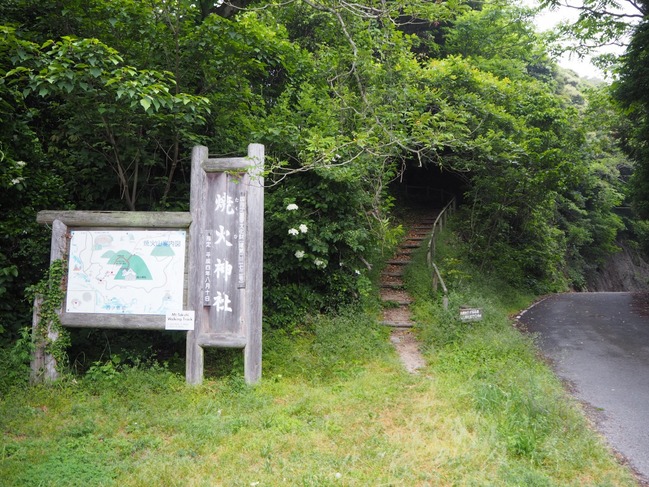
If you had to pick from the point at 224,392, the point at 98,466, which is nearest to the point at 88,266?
the point at 224,392

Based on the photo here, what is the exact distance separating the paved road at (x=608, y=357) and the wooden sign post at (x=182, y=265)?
466cm

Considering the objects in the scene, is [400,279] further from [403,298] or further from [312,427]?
[312,427]

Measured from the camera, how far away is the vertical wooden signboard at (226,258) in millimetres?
6266

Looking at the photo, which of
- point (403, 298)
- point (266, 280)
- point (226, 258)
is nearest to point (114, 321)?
point (226, 258)

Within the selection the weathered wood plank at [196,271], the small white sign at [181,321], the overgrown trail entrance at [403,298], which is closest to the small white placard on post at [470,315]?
the overgrown trail entrance at [403,298]

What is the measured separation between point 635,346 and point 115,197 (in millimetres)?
10564

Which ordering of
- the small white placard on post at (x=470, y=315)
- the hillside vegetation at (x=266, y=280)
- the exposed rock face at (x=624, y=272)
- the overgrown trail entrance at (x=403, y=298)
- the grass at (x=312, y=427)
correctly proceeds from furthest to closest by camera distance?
the exposed rock face at (x=624, y=272)
the overgrown trail entrance at (x=403, y=298)
the small white placard on post at (x=470, y=315)
the hillside vegetation at (x=266, y=280)
the grass at (x=312, y=427)

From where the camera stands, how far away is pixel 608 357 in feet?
28.7

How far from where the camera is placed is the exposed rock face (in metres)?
29.3

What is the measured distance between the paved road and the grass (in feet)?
1.52

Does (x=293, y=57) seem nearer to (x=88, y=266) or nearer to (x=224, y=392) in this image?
(x=88, y=266)

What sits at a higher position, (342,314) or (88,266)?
(88,266)

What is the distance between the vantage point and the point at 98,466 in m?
4.25

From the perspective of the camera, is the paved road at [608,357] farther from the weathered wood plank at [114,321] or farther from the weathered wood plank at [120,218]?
the weathered wood plank at [120,218]
